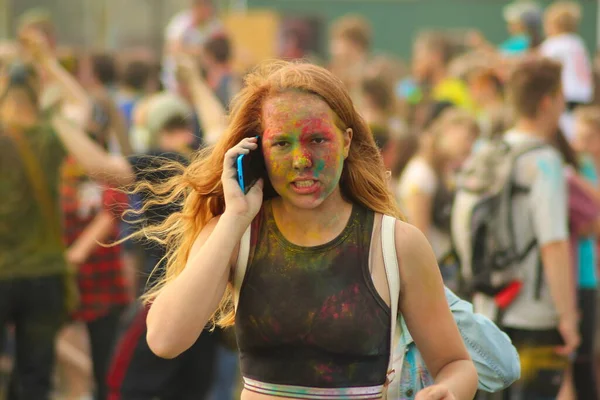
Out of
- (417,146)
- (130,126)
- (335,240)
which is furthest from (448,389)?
(130,126)

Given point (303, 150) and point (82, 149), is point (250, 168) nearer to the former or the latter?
point (303, 150)

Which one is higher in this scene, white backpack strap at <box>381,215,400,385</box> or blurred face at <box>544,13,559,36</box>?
blurred face at <box>544,13,559,36</box>

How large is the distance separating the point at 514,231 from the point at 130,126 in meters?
4.94

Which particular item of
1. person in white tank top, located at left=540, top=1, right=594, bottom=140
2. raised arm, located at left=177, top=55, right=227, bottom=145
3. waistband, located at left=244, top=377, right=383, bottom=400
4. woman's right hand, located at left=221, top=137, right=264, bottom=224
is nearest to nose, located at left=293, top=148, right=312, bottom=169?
woman's right hand, located at left=221, top=137, right=264, bottom=224

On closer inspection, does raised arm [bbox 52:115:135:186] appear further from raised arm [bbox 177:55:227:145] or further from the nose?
the nose

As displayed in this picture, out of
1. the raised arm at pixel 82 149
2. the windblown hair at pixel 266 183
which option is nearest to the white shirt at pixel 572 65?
the raised arm at pixel 82 149

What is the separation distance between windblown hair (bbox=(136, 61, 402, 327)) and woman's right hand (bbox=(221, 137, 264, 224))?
0.10 meters

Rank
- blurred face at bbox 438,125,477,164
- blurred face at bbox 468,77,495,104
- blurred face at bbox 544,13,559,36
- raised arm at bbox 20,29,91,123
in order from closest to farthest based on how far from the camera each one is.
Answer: blurred face at bbox 438,125,477,164, raised arm at bbox 20,29,91,123, blurred face at bbox 468,77,495,104, blurred face at bbox 544,13,559,36

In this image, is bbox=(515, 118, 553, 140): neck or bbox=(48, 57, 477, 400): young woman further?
bbox=(515, 118, 553, 140): neck

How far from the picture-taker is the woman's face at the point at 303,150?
3146 mm

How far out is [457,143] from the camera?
7367mm

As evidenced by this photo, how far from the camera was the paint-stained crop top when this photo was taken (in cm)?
310

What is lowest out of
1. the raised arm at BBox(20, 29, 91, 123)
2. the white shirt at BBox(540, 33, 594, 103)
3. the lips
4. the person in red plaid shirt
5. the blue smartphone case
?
the person in red plaid shirt

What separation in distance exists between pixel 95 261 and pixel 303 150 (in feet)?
15.7
